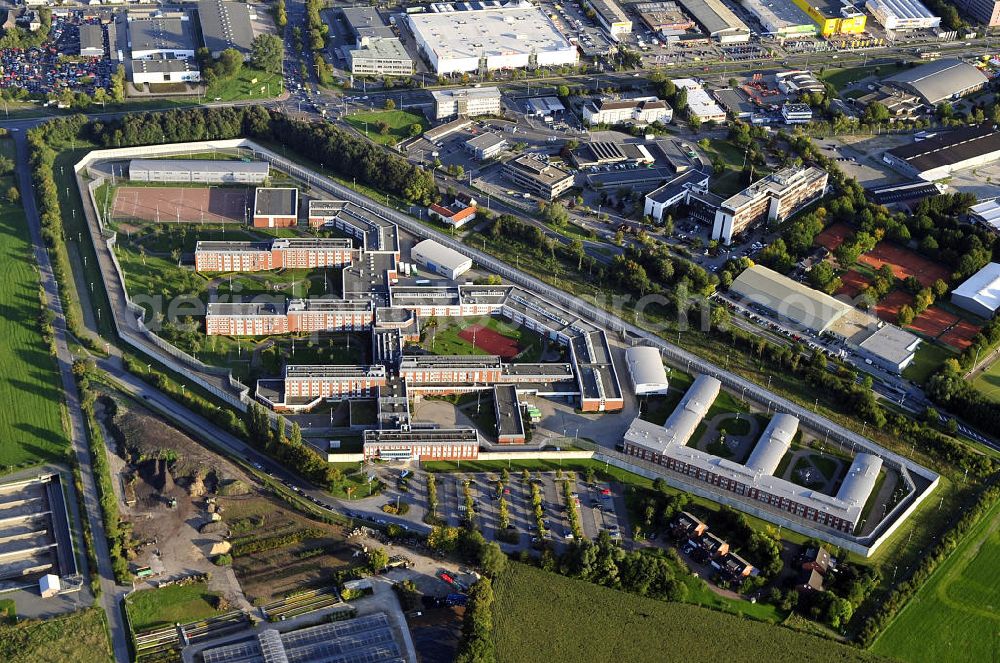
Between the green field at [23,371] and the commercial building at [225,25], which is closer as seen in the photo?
the green field at [23,371]

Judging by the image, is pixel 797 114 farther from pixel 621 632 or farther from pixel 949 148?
pixel 621 632

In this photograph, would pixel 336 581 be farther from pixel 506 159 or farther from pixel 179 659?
pixel 506 159

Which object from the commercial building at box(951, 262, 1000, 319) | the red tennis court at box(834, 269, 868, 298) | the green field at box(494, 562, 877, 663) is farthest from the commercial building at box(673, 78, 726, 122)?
the green field at box(494, 562, 877, 663)

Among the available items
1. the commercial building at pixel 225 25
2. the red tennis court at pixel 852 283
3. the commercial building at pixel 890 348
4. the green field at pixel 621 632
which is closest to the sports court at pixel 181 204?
the commercial building at pixel 225 25

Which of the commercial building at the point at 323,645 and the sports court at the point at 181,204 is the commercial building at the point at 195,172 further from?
the commercial building at the point at 323,645

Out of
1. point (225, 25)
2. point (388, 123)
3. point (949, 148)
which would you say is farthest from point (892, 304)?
point (225, 25)

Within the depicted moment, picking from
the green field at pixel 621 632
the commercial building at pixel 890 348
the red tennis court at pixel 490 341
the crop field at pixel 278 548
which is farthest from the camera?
the red tennis court at pixel 490 341
